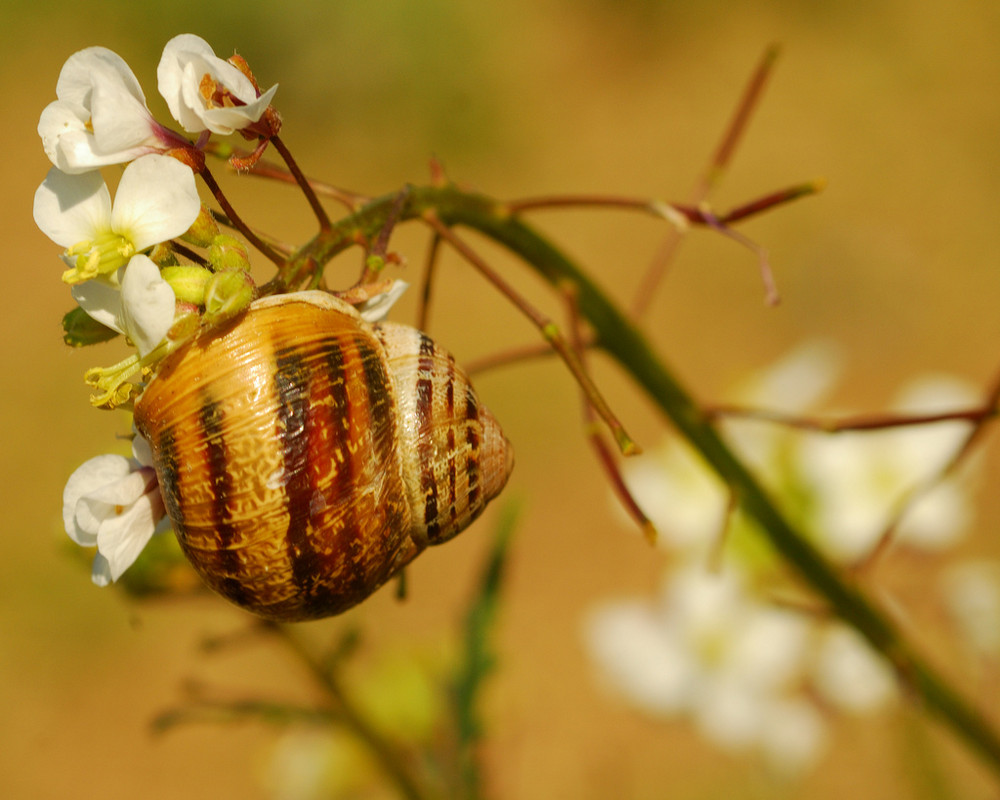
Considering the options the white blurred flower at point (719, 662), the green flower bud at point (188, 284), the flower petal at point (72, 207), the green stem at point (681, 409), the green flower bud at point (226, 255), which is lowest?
the white blurred flower at point (719, 662)

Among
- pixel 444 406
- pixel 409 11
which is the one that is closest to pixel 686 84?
pixel 409 11

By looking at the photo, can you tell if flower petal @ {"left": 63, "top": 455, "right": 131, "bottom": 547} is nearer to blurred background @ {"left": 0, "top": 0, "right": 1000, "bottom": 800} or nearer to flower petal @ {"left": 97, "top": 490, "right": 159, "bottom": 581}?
flower petal @ {"left": 97, "top": 490, "right": 159, "bottom": 581}

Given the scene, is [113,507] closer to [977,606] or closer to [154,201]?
[154,201]

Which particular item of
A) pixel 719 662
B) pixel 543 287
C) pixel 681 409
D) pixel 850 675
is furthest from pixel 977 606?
pixel 543 287

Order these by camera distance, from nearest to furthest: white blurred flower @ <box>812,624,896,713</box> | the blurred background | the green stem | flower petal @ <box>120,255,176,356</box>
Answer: flower petal @ <box>120,255,176,356</box> < the green stem < white blurred flower @ <box>812,624,896,713</box> < the blurred background

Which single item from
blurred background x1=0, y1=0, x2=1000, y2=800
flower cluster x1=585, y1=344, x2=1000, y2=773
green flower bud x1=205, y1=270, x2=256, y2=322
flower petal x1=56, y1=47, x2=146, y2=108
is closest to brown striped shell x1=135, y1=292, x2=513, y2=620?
green flower bud x1=205, y1=270, x2=256, y2=322

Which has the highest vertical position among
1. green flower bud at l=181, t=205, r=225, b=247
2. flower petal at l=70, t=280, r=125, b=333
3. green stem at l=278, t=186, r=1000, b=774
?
green flower bud at l=181, t=205, r=225, b=247

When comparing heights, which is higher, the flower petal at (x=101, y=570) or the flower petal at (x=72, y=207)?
the flower petal at (x=72, y=207)

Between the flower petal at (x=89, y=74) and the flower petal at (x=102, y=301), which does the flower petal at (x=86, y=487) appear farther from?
the flower petal at (x=89, y=74)

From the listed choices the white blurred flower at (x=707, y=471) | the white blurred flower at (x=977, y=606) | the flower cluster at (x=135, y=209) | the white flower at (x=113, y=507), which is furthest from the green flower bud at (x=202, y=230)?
the white blurred flower at (x=977, y=606)
